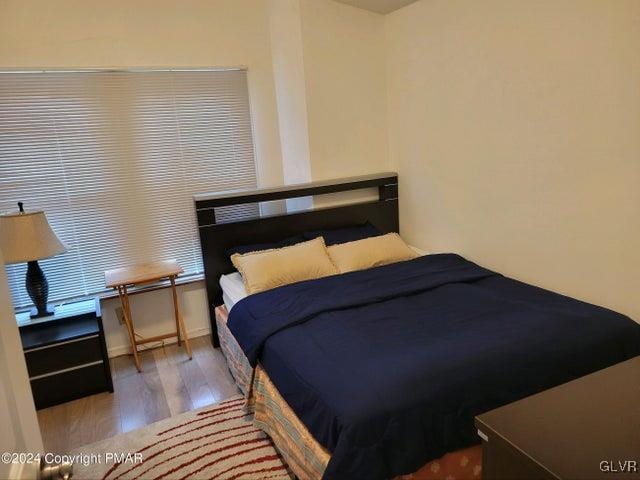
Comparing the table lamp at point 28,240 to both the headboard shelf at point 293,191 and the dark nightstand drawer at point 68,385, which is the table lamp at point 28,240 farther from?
the headboard shelf at point 293,191

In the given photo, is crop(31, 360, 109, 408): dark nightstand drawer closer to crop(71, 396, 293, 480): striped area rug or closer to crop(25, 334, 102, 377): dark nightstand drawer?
crop(25, 334, 102, 377): dark nightstand drawer

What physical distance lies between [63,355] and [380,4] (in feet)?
10.3

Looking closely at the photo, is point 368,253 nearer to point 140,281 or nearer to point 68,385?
point 140,281

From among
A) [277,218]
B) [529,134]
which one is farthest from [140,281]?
[529,134]

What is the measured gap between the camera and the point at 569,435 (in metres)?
1.29

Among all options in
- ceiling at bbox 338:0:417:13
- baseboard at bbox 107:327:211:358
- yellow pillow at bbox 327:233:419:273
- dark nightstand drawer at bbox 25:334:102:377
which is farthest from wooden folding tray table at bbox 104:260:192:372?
ceiling at bbox 338:0:417:13

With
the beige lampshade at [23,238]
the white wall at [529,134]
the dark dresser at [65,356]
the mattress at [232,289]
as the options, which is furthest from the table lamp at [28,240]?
the white wall at [529,134]

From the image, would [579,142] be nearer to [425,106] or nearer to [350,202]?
[425,106]

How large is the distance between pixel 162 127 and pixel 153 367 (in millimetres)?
1689

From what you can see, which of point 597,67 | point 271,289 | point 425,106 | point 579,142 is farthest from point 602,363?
point 425,106

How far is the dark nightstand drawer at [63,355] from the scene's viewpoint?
2.70 meters

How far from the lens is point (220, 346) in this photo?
3.38 metres

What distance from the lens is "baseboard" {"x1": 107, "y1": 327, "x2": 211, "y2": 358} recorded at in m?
3.39

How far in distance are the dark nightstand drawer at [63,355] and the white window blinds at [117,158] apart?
2.04ft
